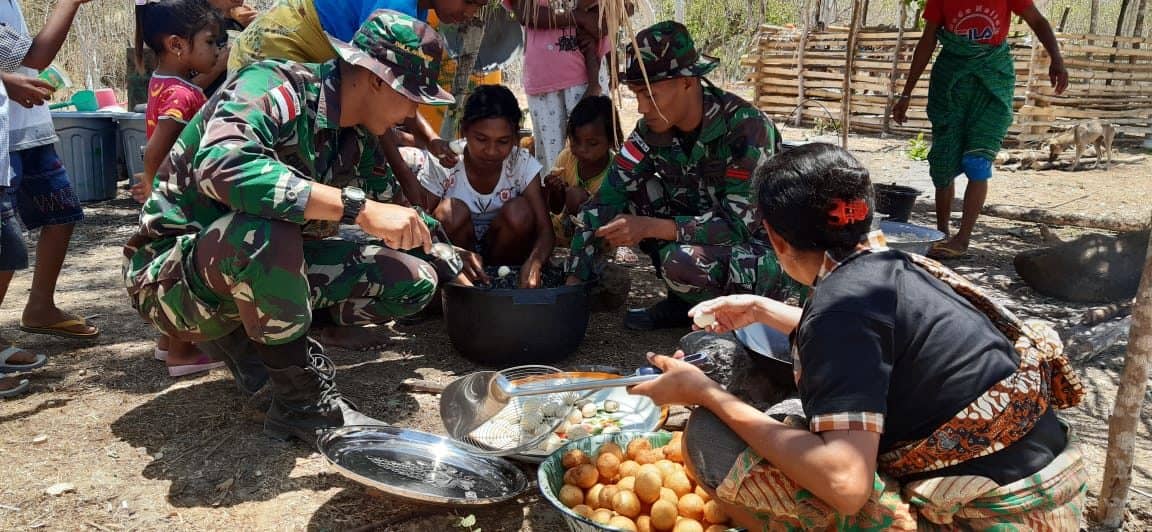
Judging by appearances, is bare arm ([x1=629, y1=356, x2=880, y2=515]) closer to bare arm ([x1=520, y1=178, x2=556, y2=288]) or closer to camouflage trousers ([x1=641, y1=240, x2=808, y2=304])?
camouflage trousers ([x1=641, y1=240, x2=808, y2=304])

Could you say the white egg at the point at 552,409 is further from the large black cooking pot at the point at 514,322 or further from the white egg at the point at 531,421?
the large black cooking pot at the point at 514,322

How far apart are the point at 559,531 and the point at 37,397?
6.43ft

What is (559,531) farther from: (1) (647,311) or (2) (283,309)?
(1) (647,311)

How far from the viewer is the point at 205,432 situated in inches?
103

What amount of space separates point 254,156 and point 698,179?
1869mm

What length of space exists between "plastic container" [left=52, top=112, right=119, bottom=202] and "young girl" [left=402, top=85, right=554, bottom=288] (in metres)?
3.68

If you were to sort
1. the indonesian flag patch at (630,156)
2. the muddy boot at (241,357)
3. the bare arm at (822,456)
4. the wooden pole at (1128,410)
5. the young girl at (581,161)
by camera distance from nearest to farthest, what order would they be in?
the bare arm at (822,456)
the wooden pole at (1128,410)
the muddy boot at (241,357)
the indonesian flag patch at (630,156)
the young girl at (581,161)

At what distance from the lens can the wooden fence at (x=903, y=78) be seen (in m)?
10.1

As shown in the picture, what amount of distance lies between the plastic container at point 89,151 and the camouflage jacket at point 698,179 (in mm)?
4520

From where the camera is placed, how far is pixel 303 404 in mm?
2520

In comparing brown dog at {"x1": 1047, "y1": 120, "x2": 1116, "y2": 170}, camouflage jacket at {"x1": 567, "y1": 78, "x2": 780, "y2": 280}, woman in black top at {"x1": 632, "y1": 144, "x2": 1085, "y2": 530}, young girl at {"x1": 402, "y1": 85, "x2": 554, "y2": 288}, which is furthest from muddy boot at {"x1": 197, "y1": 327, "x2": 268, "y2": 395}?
brown dog at {"x1": 1047, "y1": 120, "x2": 1116, "y2": 170}

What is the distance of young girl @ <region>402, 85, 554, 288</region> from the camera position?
3.62m

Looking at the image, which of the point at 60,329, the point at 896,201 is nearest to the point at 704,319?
the point at 60,329

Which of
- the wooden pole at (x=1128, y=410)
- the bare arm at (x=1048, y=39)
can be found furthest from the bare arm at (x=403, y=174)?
the bare arm at (x=1048, y=39)
